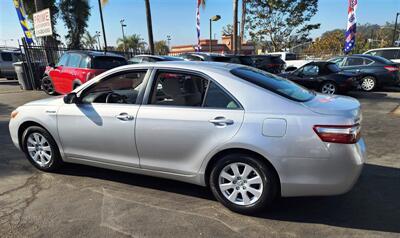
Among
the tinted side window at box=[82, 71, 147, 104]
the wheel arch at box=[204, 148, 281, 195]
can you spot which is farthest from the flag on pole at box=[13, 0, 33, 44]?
the wheel arch at box=[204, 148, 281, 195]

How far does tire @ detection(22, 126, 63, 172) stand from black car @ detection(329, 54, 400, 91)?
474 inches

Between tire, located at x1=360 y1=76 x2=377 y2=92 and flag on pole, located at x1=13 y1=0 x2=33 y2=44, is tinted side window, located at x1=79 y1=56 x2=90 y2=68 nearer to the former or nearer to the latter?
flag on pole, located at x1=13 y1=0 x2=33 y2=44

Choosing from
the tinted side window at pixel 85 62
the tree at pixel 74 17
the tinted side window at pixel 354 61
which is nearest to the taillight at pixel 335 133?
the tinted side window at pixel 85 62

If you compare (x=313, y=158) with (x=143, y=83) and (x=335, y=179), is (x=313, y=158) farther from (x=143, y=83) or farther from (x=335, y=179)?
(x=143, y=83)

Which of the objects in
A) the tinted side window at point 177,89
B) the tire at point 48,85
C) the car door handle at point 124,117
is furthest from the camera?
the tire at point 48,85

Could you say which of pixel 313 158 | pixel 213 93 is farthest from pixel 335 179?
pixel 213 93

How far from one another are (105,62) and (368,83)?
32.6 ft

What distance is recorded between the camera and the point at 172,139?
3.61 meters

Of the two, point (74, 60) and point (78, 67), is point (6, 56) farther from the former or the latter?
point (78, 67)

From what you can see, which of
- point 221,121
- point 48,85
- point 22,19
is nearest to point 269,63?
point 48,85

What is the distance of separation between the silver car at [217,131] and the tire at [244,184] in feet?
0.03

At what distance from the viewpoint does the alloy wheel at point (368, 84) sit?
12.8 m

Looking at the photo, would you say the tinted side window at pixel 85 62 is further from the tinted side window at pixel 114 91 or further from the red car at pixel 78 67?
the tinted side window at pixel 114 91

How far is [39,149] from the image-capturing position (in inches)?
182
